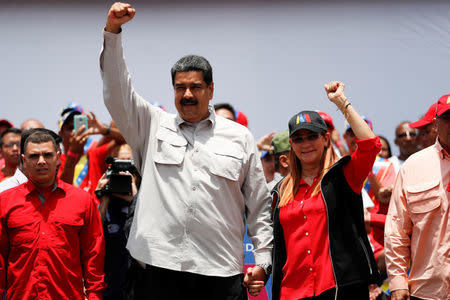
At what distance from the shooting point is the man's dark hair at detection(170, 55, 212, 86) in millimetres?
3438

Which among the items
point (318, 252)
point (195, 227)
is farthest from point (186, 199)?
point (318, 252)

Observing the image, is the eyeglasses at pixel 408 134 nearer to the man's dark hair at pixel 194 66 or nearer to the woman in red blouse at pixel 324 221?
the woman in red blouse at pixel 324 221

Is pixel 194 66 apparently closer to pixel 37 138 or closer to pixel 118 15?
pixel 118 15

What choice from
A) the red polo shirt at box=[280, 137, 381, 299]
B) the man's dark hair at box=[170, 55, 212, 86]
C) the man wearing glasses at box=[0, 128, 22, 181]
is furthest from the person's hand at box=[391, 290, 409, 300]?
the man wearing glasses at box=[0, 128, 22, 181]

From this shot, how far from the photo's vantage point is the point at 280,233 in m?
3.46

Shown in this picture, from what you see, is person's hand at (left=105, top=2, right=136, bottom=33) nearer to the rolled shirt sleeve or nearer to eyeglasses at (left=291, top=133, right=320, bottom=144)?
the rolled shirt sleeve

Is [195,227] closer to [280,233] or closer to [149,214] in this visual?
[149,214]

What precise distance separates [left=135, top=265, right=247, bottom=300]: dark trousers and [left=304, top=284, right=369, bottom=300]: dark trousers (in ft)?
1.57

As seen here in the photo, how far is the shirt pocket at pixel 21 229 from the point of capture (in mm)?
3547

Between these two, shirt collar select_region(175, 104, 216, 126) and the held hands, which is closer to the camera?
the held hands

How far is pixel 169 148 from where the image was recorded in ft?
11.1

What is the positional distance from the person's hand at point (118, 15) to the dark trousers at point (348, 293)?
1.86 metres

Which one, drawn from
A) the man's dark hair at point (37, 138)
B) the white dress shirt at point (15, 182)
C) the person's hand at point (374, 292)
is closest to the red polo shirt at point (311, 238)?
the man's dark hair at point (37, 138)

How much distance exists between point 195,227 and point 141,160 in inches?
23.9
